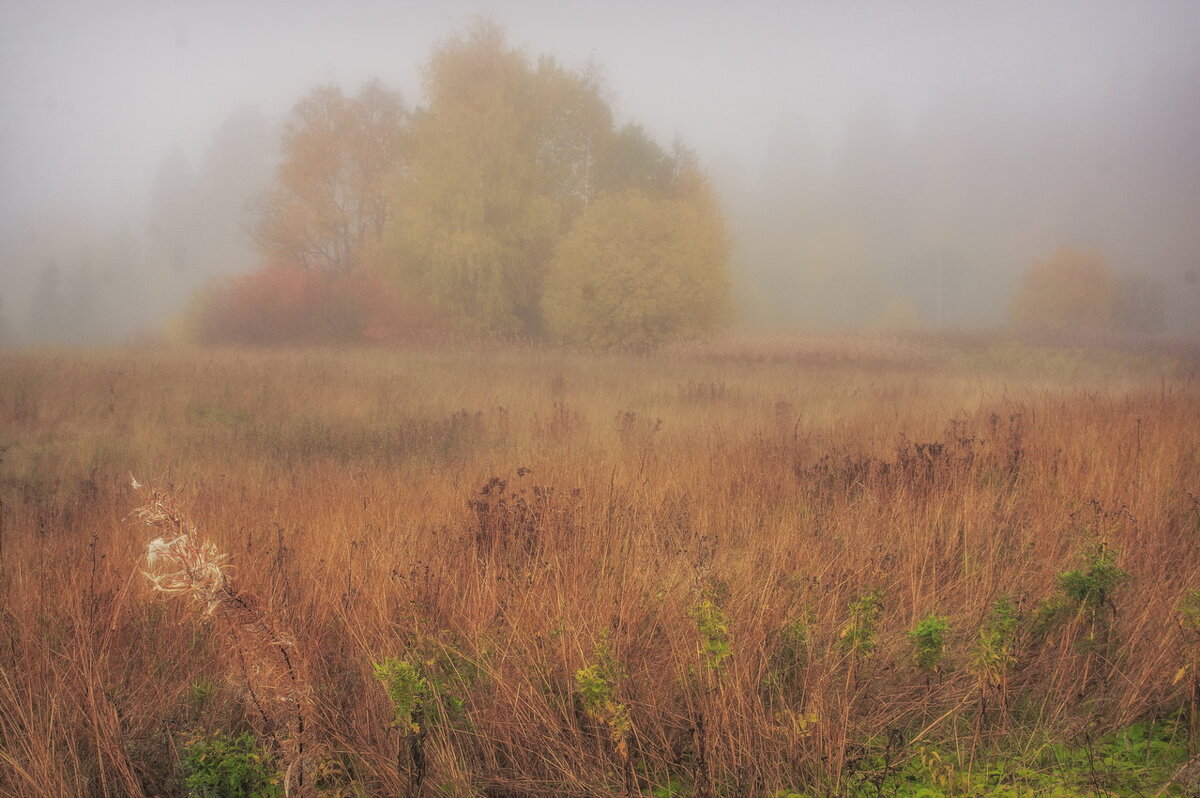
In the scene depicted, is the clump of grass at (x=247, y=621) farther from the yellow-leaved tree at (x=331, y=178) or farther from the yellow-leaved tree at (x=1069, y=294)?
the yellow-leaved tree at (x=1069, y=294)

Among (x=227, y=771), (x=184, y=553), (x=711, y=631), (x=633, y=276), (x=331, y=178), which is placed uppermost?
(x=331, y=178)

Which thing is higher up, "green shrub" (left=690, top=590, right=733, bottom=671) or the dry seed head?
the dry seed head

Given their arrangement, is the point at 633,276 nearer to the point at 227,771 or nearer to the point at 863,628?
the point at 863,628

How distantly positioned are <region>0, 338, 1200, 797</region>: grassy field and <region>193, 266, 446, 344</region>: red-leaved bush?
15403 millimetres

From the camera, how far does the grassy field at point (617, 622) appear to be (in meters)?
2.33

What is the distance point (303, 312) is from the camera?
22.7 m

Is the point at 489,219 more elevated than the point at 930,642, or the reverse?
the point at 489,219

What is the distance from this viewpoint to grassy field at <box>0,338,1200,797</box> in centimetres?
233

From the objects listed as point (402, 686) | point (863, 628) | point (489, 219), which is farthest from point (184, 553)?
point (489, 219)

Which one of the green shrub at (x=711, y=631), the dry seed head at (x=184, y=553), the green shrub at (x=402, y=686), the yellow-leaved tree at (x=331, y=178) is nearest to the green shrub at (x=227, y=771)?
the green shrub at (x=402, y=686)

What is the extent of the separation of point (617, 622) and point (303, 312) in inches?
860

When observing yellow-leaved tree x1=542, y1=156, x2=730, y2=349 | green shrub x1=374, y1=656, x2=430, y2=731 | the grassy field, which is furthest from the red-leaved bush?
green shrub x1=374, y1=656, x2=430, y2=731

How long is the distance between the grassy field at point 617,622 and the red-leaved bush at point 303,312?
50.5 feet

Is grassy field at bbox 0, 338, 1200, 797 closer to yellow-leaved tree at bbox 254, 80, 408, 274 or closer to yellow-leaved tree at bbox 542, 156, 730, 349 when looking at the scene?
yellow-leaved tree at bbox 542, 156, 730, 349
